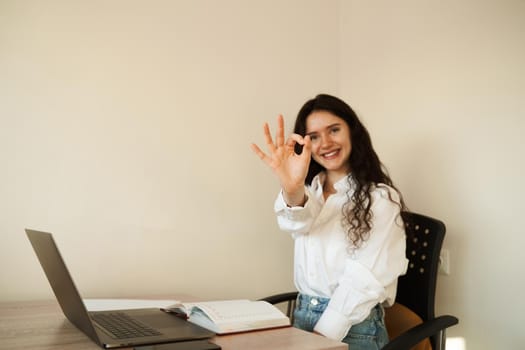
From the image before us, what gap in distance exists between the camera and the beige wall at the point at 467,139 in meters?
1.47

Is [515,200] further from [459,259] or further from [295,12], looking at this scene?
[295,12]

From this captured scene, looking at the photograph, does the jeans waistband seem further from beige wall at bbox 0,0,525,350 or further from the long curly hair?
beige wall at bbox 0,0,525,350

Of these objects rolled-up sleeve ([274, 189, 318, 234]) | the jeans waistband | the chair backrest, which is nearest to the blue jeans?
the jeans waistband

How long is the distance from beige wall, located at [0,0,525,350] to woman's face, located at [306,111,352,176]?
1.20ft

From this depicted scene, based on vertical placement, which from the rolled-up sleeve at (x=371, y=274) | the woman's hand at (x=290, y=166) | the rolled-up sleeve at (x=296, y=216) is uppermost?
the woman's hand at (x=290, y=166)

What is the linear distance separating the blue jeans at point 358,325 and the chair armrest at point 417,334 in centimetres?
17

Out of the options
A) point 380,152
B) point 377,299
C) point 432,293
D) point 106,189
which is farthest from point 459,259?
point 106,189

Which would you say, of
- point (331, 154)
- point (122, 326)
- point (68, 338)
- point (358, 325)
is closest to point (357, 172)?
point (331, 154)

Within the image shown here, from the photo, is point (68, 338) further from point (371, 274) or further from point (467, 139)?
point (467, 139)

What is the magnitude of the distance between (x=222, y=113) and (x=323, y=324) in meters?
0.97

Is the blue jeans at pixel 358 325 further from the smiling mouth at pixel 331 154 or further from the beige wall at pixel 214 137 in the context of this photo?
the smiling mouth at pixel 331 154

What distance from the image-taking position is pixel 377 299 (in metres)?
1.37

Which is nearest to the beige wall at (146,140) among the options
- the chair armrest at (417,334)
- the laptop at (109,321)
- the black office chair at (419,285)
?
the laptop at (109,321)

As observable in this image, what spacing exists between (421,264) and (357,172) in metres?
0.40
